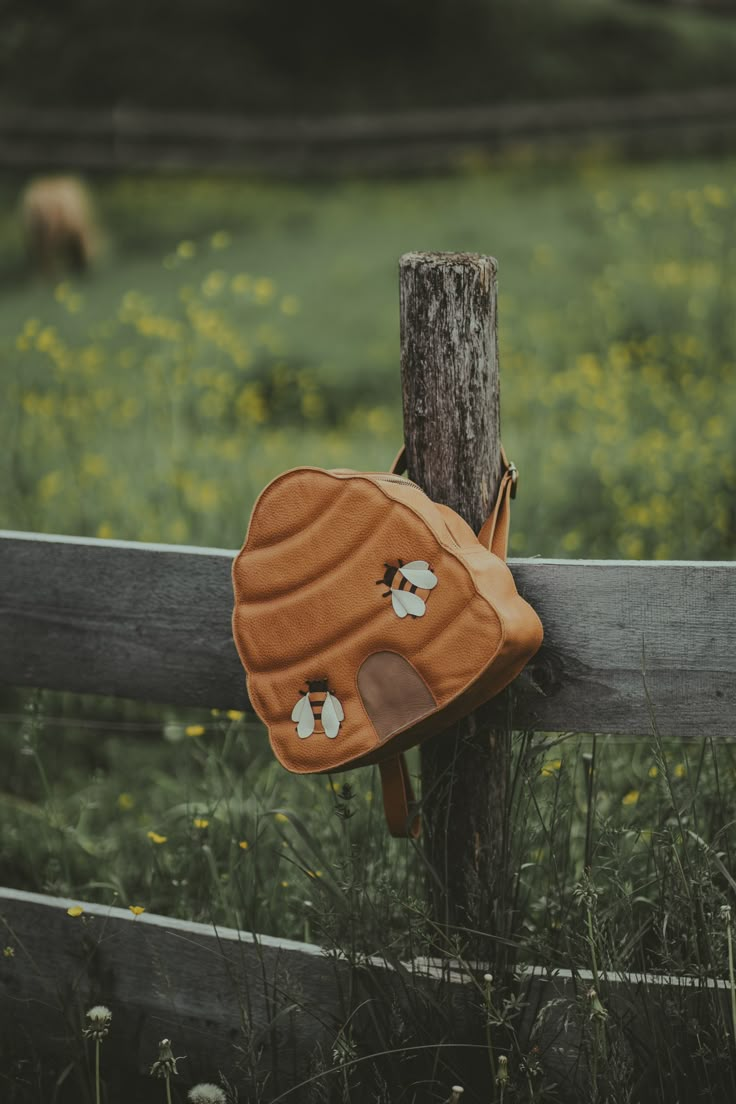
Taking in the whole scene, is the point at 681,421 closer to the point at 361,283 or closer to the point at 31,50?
the point at 361,283

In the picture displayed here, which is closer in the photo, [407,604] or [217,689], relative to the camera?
[407,604]

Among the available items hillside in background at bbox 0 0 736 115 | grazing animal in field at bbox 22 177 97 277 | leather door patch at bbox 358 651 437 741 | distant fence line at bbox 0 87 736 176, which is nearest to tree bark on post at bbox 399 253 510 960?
leather door patch at bbox 358 651 437 741

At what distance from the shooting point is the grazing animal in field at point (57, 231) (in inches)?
440

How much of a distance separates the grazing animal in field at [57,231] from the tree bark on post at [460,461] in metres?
10.3

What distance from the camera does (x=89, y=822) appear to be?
3223 mm

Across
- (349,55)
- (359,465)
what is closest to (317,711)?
(359,465)

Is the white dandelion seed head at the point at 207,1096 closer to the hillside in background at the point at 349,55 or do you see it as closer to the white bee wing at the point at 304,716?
the white bee wing at the point at 304,716

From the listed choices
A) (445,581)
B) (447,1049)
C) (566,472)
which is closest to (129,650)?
(445,581)

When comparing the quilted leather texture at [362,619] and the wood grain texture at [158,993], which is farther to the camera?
the wood grain texture at [158,993]

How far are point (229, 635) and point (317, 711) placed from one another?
1.12 feet

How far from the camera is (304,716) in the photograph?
1669mm

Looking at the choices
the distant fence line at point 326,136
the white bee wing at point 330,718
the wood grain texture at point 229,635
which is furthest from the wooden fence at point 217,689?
the distant fence line at point 326,136

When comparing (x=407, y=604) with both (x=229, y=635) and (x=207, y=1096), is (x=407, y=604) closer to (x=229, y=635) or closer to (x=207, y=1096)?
(x=229, y=635)

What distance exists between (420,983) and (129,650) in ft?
2.65
